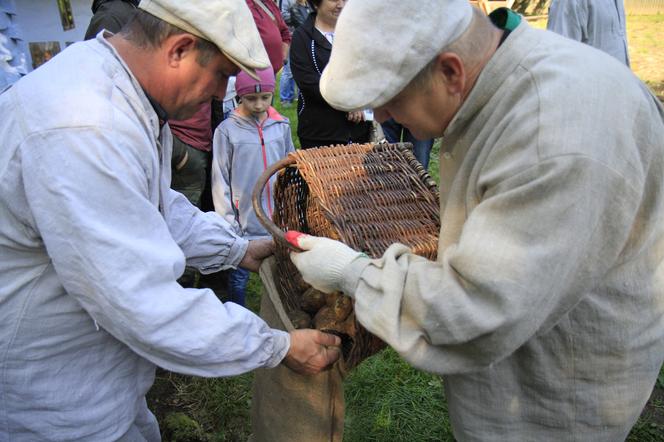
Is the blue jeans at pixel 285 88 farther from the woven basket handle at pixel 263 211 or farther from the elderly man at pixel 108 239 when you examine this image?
the elderly man at pixel 108 239

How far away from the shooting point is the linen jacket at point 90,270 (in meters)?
1.34

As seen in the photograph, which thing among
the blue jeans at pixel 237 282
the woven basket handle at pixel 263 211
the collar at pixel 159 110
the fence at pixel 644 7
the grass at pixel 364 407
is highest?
the collar at pixel 159 110

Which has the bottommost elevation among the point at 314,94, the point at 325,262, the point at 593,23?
the point at 314,94

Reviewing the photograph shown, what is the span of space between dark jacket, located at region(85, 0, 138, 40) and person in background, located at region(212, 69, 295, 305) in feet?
2.49

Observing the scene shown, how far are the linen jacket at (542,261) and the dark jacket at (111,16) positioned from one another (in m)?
2.31

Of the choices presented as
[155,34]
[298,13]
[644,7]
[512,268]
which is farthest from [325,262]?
[644,7]

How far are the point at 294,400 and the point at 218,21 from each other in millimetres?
1409

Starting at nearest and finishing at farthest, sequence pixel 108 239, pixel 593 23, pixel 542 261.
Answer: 1. pixel 542 261
2. pixel 108 239
3. pixel 593 23

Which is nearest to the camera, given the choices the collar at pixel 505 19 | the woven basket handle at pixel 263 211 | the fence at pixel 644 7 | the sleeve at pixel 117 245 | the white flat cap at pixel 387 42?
the white flat cap at pixel 387 42

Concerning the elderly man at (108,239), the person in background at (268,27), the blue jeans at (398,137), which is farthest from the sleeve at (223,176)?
the blue jeans at (398,137)

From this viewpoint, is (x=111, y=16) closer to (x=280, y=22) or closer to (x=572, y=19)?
(x=280, y=22)

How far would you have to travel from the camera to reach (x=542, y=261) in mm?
1088

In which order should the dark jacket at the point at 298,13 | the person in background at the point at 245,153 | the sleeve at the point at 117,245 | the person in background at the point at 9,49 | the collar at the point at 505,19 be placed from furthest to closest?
the dark jacket at the point at 298,13 → the person in background at the point at 245,153 → the person in background at the point at 9,49 → the collar at the point at 505,19 → the sleeve at the point at 117,245

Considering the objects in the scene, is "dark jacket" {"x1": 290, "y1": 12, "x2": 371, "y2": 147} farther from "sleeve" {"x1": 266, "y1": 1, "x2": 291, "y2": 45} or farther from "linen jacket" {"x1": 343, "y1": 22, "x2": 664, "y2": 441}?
"linen jacket" {"x1": 343, "y1": 22, "x2": 664, "y2": 441}
